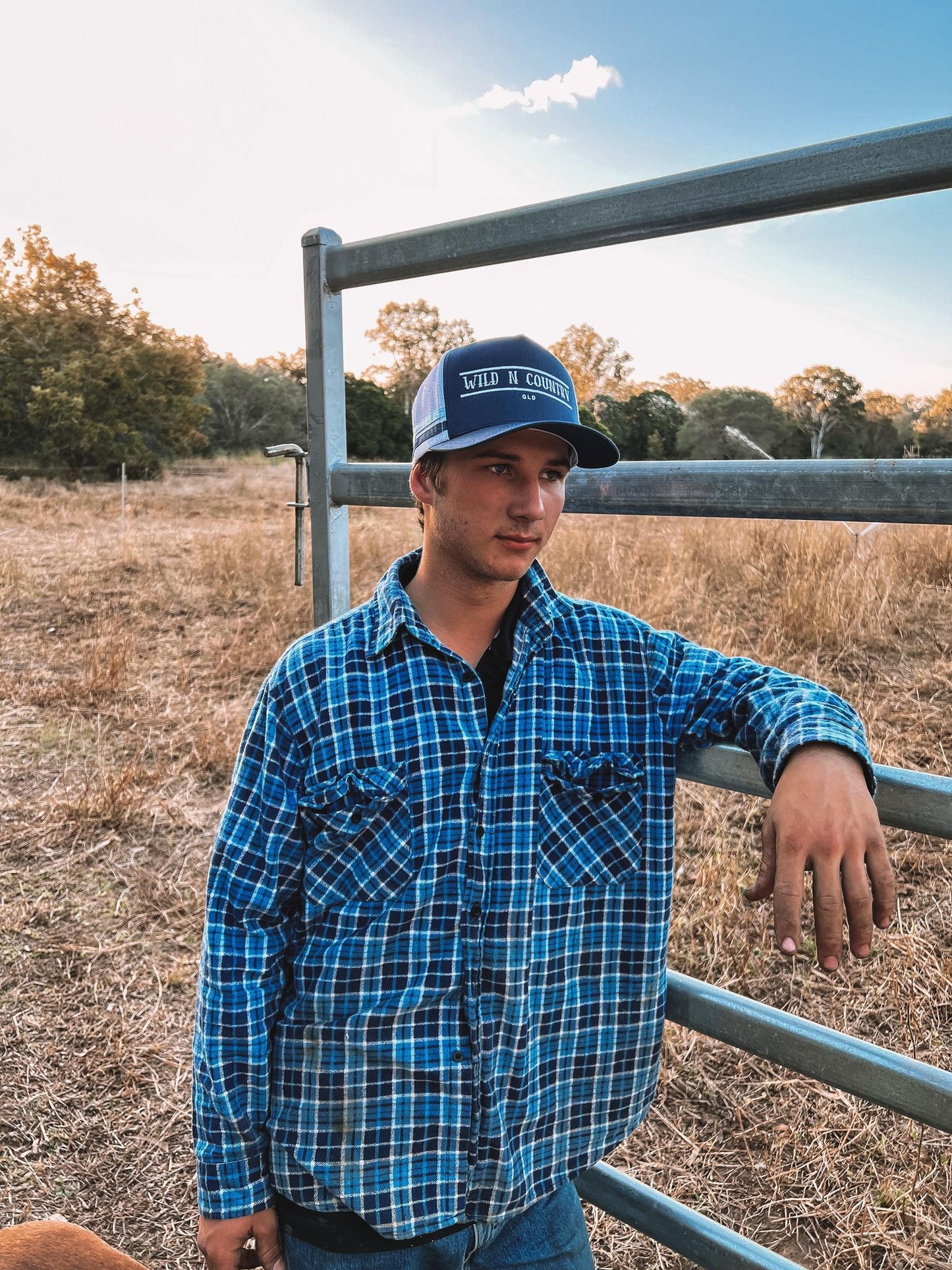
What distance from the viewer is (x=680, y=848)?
3.59 metres

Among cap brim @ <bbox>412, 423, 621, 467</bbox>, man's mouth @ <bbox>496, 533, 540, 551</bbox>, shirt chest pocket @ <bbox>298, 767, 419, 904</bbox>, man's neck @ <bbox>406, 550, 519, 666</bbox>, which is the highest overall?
cap brim @ <bbox>412, 423, 621, 467</bbox>

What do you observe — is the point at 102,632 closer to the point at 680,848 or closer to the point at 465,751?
the point at 680,848

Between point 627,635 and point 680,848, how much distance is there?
2.47 m

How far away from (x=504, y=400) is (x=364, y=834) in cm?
63

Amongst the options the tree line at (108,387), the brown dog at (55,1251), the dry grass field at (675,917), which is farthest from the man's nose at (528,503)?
the tree line at (108,387)

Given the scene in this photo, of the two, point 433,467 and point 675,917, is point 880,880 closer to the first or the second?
point 433,467

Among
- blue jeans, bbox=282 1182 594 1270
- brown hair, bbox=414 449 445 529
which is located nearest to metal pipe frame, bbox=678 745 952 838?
brown hair, bbox=414 449 445 529

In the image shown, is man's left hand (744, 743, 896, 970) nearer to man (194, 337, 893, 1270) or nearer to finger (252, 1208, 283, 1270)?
man (194, 337, 893, 1270)

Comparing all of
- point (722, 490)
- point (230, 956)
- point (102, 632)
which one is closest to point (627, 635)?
point (722, 490)

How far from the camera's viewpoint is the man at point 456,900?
1.21 meters

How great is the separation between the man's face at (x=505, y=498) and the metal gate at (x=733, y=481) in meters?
0.05

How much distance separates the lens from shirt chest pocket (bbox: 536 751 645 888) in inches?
49.5

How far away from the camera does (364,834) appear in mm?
1232

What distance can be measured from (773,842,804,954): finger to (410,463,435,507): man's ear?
0.70 m
